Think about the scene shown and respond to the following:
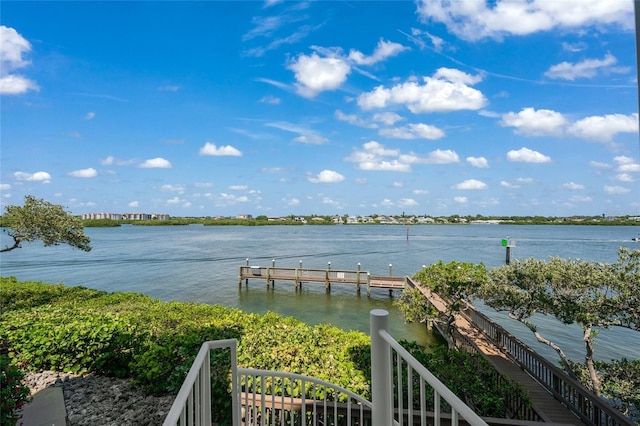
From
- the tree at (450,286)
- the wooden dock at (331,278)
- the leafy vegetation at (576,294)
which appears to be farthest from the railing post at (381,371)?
the wooden dock at (331,278)

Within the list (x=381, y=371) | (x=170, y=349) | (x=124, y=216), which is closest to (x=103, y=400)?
(x=170, y=349)

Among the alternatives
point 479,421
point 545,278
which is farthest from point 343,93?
point 479,421

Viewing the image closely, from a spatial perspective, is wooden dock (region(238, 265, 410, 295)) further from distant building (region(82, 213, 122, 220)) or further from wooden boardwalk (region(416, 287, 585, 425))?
distant building (region(82, 213, 122, 220))

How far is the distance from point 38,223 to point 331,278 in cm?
1183

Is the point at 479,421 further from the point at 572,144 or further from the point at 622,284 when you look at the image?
the point at 572,144

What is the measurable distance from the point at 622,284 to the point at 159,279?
20346mm

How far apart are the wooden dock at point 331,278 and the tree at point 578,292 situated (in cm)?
711

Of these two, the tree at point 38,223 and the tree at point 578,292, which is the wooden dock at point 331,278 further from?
the tree at point 38,223

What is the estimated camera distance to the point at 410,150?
24.3m

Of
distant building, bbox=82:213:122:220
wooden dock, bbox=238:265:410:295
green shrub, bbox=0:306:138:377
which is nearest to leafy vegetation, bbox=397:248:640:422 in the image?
wooden dock, bbox=238:265:410:295

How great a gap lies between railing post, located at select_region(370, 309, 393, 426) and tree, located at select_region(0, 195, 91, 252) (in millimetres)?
12541

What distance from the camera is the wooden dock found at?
15.3 meters

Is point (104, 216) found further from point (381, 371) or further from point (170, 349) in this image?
point (381, 371)

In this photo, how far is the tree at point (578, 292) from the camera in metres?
5.76
